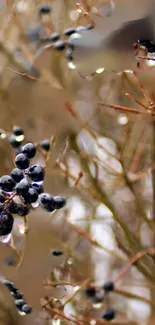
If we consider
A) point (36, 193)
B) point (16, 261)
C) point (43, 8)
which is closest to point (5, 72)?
point (43, 8)

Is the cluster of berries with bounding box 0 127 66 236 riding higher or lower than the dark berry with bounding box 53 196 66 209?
higher

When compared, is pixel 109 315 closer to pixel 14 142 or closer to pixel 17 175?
pixel 14 142

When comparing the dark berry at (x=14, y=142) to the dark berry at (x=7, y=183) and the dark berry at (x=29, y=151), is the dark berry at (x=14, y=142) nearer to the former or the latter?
the dark berry at (x=29, y=151)

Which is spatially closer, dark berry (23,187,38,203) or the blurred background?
the blurred background

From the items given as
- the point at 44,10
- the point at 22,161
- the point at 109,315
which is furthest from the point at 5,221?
the point at 44,10

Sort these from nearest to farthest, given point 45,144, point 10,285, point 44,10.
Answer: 1. point 10,285
2. point 45,144
3. point 44,10

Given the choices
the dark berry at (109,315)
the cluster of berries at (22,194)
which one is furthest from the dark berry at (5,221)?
the dark berry at (109,315)

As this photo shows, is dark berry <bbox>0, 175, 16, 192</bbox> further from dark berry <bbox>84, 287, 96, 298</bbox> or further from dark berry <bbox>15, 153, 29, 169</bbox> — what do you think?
dark berry <bbox>84, 287, 96, 298</bbox>

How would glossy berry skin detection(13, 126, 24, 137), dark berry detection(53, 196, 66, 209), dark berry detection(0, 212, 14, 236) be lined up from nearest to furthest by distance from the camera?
1. dark berry detection(0, 212, 14, 236)
2. dark berry detection(53, 196, 66, 209)
3. glossy berry skin detection(13, 126, 24, 137)

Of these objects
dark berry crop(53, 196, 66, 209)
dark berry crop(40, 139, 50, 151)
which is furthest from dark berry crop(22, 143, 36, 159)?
dark berry crop(40, 139, 50, 151)
